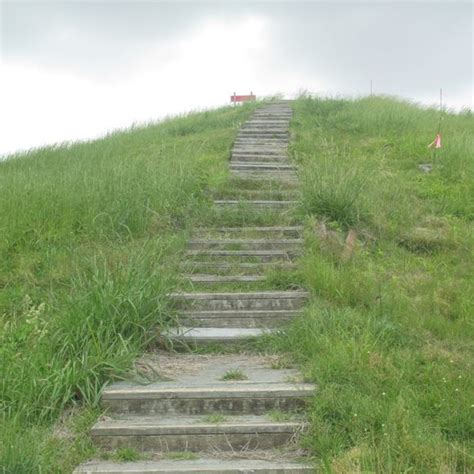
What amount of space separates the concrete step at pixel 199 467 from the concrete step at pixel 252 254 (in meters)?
3.52

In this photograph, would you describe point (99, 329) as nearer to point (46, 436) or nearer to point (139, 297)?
point (139, 297)

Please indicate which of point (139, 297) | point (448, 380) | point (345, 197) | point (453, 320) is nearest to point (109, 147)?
point (345, 197)

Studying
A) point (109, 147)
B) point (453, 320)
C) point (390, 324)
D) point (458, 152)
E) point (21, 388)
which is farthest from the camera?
point (109, 147)

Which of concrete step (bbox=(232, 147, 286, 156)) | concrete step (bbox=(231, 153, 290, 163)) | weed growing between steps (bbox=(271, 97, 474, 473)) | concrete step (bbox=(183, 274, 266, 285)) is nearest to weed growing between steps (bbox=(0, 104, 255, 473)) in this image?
concrete step (bbox=(183, 274, 266, 285))

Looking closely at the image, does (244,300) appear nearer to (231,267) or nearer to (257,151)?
(231,267)

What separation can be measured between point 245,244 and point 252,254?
0.92ft

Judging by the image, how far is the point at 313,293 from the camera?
19.9ft

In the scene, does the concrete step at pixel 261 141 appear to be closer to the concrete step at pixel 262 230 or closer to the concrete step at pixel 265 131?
the concrete step at pixel 265 131

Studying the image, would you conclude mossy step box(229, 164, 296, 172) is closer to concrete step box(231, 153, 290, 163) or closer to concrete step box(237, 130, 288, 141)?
concrete step box(231, 153, 290, 163)

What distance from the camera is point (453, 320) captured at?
5.64 metres

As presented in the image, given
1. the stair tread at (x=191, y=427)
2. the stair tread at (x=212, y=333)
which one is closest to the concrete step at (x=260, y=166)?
the stair tread at (x=212, y=333)

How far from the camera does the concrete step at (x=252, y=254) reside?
23.7 ft

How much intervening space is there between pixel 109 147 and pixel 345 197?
6.84 m

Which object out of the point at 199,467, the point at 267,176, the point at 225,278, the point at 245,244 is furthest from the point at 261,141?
the point at 199,467
